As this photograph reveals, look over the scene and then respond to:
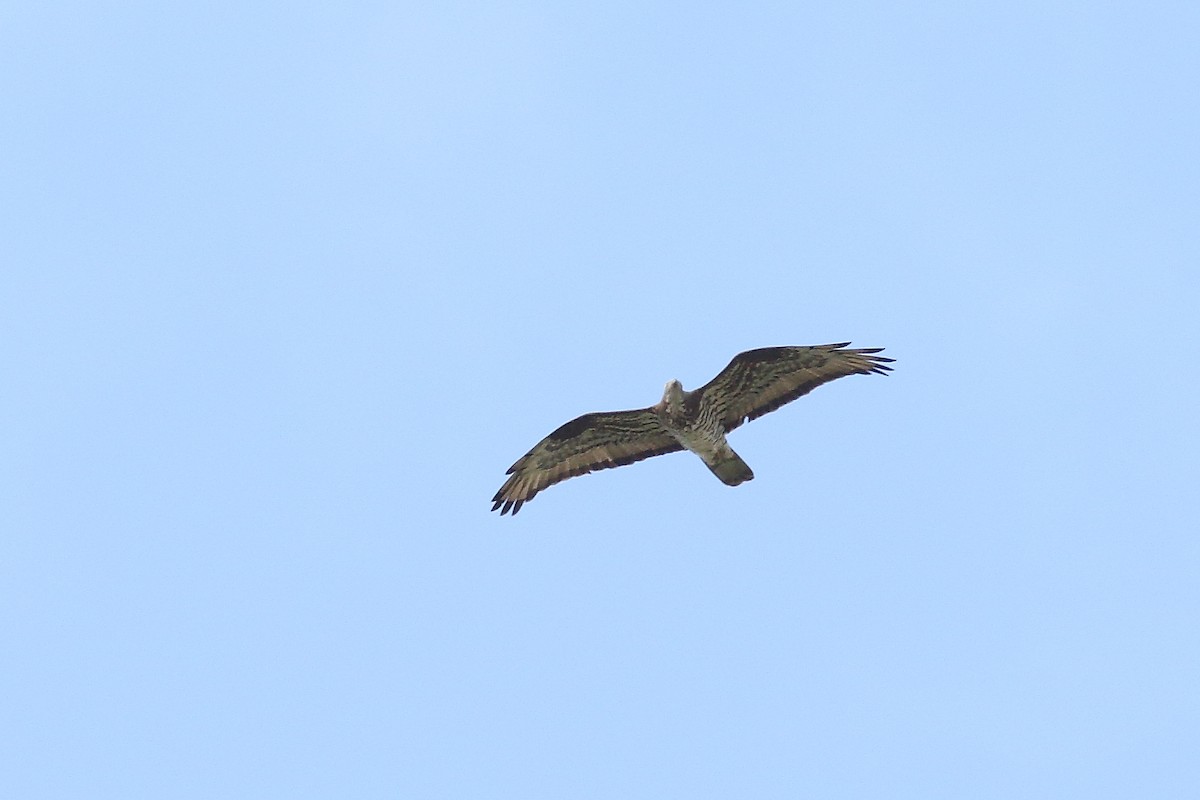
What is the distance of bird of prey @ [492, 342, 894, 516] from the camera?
21562mm

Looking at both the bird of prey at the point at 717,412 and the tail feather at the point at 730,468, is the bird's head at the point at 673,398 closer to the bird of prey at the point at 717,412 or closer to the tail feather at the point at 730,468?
the bird of prey at the point at 717,412

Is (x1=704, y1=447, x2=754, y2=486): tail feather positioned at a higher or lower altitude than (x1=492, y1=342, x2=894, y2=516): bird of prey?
lower

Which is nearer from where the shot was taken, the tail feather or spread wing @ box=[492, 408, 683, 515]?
the tail feather

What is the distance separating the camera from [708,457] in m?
22.0

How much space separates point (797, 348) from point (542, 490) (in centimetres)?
411

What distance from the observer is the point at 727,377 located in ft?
71.0

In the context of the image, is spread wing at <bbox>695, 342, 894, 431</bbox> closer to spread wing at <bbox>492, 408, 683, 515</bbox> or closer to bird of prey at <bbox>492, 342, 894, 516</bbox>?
bird of prey at <bbox>492, 342, 894, 516</bbox>

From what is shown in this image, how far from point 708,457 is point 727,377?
3.69ft

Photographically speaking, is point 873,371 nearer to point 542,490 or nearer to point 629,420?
point 629,420

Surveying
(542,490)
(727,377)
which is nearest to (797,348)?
(727,377)

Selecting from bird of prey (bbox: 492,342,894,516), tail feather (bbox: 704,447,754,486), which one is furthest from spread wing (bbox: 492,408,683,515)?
tail feather (bbox: 704,447,754,486)

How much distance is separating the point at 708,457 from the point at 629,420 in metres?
1.16

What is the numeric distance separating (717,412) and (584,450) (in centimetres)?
204

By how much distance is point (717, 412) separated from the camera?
2186 cm
